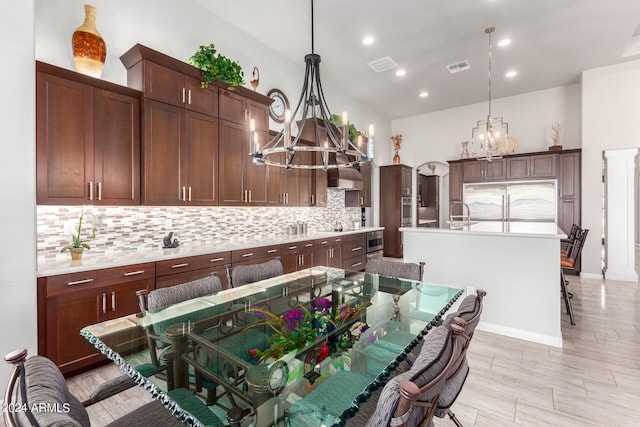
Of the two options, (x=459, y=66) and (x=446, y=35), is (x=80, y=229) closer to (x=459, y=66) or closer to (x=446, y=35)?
(x=446, y=35)

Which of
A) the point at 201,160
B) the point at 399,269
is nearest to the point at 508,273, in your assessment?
the point at 399,269

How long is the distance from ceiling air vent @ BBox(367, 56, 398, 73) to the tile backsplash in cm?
278

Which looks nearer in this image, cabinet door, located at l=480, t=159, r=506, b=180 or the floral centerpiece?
the floral centerpiece

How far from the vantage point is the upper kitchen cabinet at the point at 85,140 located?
2.29 meters

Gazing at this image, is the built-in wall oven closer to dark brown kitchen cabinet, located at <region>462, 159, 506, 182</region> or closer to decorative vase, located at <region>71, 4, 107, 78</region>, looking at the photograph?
dark brown kitchen cabinet, located at <region>462, 159, 506, 182</region>

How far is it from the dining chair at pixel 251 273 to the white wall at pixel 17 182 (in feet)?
4.40

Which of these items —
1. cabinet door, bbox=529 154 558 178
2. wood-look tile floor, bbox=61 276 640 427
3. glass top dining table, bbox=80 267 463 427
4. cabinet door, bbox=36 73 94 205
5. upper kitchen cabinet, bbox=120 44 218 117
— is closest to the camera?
glass top dining table, bbox=80 267 463 427

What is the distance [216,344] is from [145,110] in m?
2.49

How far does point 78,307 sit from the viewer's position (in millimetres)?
2248

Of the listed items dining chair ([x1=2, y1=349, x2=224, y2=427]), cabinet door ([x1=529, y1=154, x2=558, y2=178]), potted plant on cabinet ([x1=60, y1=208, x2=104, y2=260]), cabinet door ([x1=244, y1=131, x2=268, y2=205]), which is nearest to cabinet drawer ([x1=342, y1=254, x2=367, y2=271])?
cabinet door ([x1=244, y1=131, x2=268, y2=205])

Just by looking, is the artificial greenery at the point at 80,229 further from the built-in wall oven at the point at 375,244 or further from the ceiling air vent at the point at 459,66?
the ceiling air vent at the point at 459,66

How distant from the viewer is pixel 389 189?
7.28 metres

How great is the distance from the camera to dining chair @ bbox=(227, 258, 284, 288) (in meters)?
2.46

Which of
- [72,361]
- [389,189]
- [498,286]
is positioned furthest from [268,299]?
[389,189]
